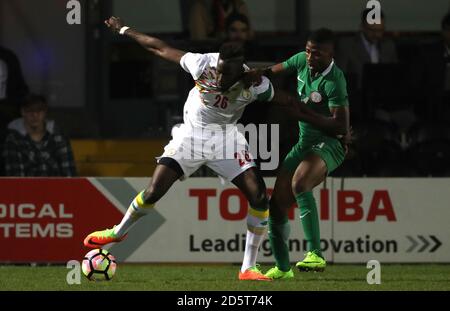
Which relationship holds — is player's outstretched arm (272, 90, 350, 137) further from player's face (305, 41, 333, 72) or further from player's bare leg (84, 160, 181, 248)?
player's bare leg (84, 160, 181, 248)

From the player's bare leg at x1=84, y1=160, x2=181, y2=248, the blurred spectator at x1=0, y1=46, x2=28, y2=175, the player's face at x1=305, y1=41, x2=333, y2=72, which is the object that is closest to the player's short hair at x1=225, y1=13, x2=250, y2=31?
the blurred spectator at x1=0, y1=46, x2=28, y2=175

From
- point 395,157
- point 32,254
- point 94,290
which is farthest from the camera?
point 395,157

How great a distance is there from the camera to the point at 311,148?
12.9 metres

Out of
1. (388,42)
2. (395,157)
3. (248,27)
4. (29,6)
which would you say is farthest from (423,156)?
(29,6)

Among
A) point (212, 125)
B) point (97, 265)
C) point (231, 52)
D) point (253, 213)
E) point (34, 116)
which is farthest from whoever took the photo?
point (34, 116)

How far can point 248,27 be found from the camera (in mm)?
15539

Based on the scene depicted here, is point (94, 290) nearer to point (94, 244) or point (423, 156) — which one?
point (94, 244)

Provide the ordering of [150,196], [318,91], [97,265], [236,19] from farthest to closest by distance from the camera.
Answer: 1. [236,19]
2. [318,91]
3. [97,265]
4. [150,196]

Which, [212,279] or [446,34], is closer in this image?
[212,279]

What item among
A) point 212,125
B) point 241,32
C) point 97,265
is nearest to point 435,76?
point 241,32

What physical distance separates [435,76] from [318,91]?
342cm

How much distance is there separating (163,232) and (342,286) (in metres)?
3.08

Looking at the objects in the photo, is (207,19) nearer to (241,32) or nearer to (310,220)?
(241,32)

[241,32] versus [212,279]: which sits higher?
[241,32]
